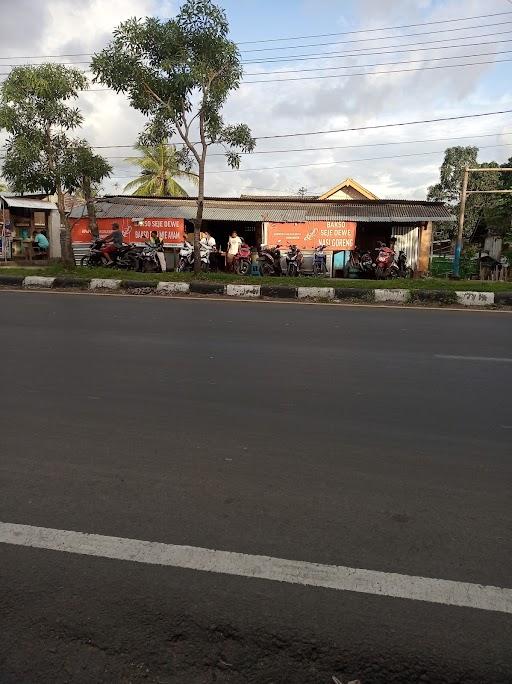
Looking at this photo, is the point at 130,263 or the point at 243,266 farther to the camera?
the point at 243,266

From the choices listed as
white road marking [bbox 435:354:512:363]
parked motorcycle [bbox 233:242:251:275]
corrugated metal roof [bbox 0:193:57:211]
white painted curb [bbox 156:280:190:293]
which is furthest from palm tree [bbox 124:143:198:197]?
white road marking [bbox 435:354:512:363]

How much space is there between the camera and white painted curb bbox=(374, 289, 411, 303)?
39.8 ft

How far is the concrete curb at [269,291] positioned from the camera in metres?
11.9

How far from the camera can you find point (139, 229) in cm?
1936

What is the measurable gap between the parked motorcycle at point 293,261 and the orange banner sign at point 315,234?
27.5 inches

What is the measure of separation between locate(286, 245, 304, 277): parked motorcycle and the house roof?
1256 mm

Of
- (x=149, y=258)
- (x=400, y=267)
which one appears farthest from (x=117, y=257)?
(x=400, y=267)

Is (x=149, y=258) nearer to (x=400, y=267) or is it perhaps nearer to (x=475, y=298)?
(x=400, y=267)

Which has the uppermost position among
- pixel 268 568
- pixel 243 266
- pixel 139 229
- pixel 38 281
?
pixel 139 229

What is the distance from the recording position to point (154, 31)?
41.8 feet

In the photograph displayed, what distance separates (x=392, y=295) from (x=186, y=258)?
27.2ft

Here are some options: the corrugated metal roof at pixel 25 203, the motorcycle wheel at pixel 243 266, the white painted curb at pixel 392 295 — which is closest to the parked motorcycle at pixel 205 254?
the motorcycle wheel at pixel 243 266

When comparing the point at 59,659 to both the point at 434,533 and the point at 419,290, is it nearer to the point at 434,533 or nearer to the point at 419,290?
the point at 434,533

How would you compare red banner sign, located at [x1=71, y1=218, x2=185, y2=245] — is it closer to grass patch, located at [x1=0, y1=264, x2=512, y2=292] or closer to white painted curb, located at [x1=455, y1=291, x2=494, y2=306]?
grass patch, located at [x1=0, y1=264, x2=512, y2=292]
